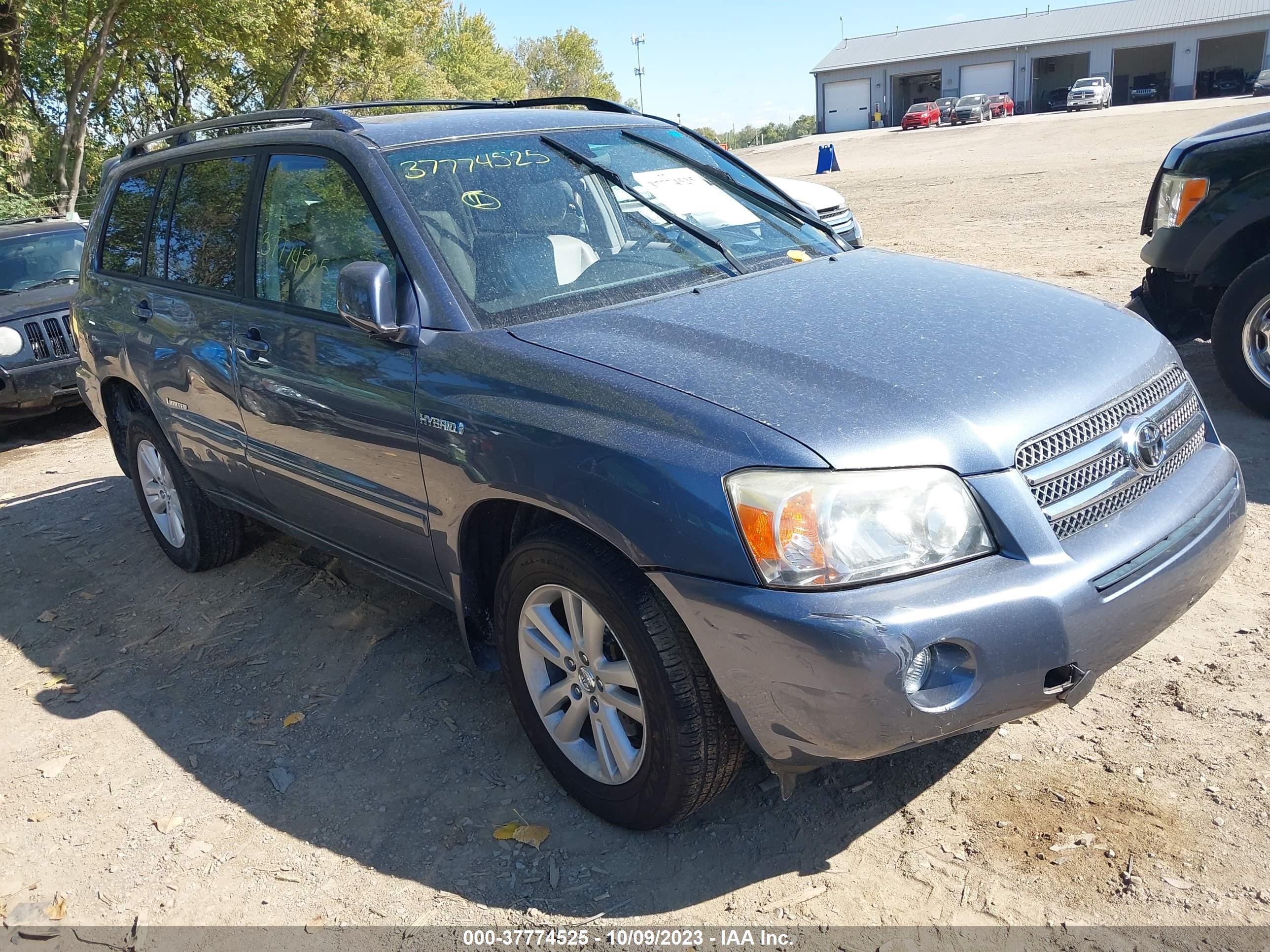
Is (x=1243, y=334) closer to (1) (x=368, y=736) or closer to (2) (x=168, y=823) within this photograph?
(1) (x=368, y=736)

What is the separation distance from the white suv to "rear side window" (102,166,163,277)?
5511 cm

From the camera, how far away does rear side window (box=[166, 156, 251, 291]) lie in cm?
406

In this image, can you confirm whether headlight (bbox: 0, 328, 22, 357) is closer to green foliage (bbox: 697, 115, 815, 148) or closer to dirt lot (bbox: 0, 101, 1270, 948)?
dirt lot (bbox: 0, 101, 1270, 948)

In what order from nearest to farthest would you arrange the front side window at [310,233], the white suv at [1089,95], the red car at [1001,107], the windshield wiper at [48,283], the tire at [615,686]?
the tire at [615,686] < the front side window at [310,233] < the windshield wiper at [48,283] < the white suv at [1089,95] < the red car at [1001,107]

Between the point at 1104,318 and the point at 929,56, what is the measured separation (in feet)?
223

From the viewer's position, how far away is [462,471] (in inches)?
117

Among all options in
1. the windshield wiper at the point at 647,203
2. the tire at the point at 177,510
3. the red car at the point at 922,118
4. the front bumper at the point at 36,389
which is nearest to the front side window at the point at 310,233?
the windshield wiper at the point at 647,203

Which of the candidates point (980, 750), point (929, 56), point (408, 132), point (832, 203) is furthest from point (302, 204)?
point (929, 56)

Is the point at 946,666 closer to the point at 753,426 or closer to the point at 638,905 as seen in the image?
the point at 753,426

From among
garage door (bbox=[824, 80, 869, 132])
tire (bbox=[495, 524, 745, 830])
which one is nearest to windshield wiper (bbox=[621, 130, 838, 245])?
tire (bbox=[495, 524, 745, 830])

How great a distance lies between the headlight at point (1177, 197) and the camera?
5535 mm

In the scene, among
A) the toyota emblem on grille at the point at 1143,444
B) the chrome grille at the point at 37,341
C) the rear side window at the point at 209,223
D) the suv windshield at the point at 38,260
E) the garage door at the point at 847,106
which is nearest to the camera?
the toyota emblem on grille at the point at 1143,444

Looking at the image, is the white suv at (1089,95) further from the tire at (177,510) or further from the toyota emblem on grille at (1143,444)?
the toyota emblem on grille at (1143,444)

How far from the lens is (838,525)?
232 cm
